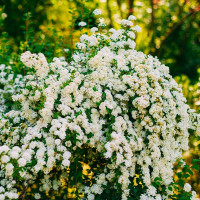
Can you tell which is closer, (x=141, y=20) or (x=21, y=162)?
(x=21, y=162)

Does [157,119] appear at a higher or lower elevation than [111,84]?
lower

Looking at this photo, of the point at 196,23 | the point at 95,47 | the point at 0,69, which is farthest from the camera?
the point at 196,23

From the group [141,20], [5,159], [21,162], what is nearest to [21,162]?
[21,162]

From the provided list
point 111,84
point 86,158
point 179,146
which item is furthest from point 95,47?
point 179,146

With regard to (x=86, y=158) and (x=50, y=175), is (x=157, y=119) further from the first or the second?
(x=50, y=175)

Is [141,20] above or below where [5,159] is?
above

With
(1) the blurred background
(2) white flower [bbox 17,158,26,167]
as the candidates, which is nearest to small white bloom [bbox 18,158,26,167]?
(2) white flower [bbox 17,158,26,167]

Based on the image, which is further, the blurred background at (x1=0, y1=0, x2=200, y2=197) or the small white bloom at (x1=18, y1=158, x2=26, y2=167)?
the blurred background at (x1=0, y1=0, x2=200, y2=197)

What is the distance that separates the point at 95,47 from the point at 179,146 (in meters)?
1.75

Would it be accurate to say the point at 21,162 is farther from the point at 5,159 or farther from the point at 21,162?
the point at 5,159

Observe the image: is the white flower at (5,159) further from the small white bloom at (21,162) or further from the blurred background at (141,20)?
the blurred background at (141,20)

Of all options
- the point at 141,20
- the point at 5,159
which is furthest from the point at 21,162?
the point at 141,20

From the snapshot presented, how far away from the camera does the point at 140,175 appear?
10.1 feet

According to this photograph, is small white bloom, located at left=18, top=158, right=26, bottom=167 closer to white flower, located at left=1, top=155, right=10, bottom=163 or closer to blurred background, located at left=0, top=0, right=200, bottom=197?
white flower, located at left=1, top=155, right=10, bottom=163
